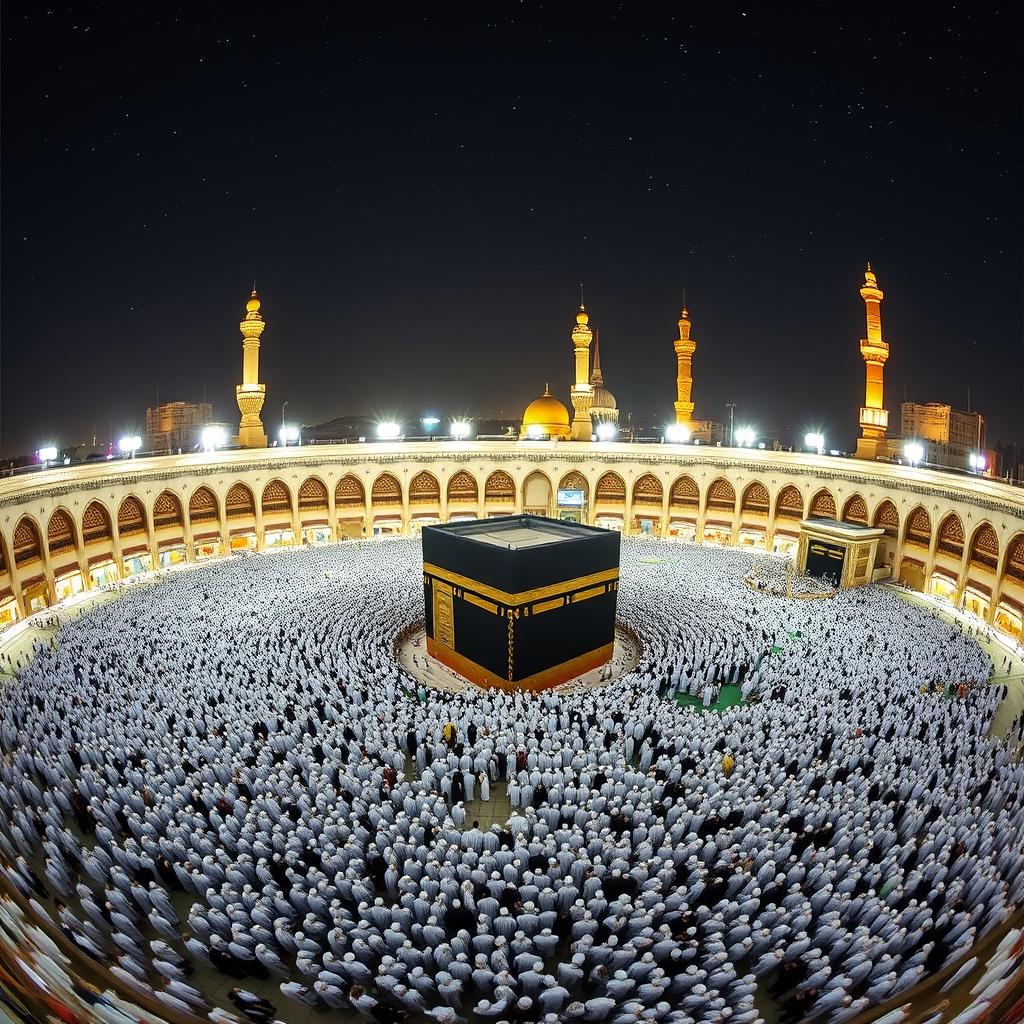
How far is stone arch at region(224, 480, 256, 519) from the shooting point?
Result: 1233 inches

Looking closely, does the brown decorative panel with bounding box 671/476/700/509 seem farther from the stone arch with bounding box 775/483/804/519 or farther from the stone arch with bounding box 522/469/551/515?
the stone arch with bounding box 522/469/551/515

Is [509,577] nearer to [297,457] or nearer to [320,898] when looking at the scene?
[320,898]

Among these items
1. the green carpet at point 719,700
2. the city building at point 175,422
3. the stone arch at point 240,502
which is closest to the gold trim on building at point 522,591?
the green carpet at point 719,700

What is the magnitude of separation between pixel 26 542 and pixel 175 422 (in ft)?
168

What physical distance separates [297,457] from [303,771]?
24.1 metres

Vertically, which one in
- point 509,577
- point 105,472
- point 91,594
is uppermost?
point 105,472

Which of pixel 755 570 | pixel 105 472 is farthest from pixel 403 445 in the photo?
Answer: pixel 755 570

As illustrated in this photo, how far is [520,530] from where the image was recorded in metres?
20.0

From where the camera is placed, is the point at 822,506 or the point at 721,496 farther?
the point at 721,496

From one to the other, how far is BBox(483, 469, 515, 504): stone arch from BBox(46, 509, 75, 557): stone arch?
1998cm

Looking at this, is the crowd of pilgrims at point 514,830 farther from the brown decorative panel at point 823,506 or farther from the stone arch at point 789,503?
the stone arch at point 789,503

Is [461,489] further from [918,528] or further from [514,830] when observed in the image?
[514,830]

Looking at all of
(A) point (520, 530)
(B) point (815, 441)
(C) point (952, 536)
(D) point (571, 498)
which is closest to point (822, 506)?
(B) point (815, 441)

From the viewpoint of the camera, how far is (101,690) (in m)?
13.5
